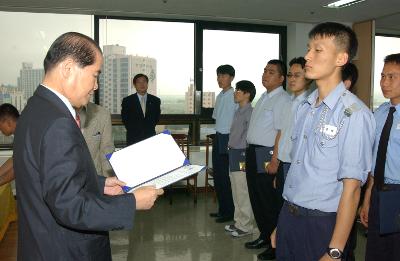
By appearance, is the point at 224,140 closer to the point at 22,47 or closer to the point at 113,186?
the point at 113,186

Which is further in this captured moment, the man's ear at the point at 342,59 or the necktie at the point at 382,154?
the necktie at the point at 382,154

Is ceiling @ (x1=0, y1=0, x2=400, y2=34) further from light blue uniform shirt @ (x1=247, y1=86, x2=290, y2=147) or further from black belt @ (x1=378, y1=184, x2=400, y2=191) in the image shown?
→ black belt @ (x1=378, y1=184, x2=400, y2=191)

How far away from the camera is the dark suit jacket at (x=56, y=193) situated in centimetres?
105

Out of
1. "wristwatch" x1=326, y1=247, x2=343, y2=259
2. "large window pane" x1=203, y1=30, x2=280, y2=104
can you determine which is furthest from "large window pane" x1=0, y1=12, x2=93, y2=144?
"wristwatch" x1=326, y1=247, x2=343, y2=259

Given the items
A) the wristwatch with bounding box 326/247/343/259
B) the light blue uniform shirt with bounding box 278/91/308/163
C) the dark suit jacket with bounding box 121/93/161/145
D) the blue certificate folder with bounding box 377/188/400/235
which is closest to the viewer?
the wristwatch with bounding box 326/247/343/259

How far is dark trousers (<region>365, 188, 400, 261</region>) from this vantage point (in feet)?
6.97

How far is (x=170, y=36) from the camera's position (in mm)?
5645

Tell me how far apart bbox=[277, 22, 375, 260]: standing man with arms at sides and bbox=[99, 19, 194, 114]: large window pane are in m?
4.26

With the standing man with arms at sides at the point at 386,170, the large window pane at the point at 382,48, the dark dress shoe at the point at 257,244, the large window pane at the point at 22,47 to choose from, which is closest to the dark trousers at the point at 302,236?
the standing man with arms at sides at the point at 386,170

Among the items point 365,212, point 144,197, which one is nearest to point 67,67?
point 144,197

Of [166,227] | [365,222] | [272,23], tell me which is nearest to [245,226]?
[166,227]

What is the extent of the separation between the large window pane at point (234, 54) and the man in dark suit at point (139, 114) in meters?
1.10

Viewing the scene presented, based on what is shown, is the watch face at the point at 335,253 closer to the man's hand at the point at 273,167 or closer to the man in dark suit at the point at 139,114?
the man's hand at the point at 273,167

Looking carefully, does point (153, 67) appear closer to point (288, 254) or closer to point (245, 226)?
point (245, 226)
